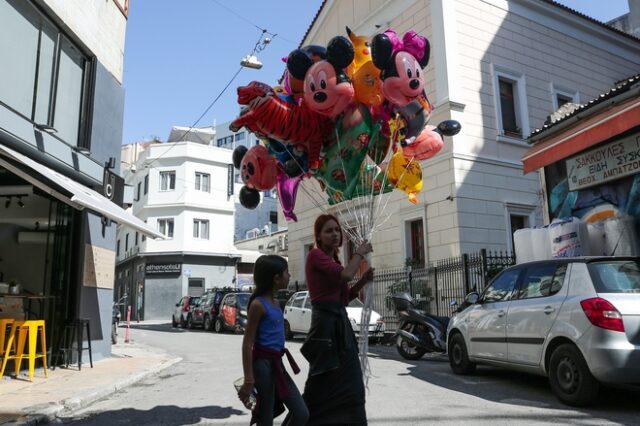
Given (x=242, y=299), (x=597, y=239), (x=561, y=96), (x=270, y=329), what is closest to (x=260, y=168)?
(x=270, y=329)

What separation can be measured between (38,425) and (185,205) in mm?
32553

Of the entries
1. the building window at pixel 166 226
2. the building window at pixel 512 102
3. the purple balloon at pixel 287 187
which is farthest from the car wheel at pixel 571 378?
the building window at pixel 166 226

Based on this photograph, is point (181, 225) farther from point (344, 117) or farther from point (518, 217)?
point (344, 117)

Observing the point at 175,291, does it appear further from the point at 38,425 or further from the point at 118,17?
the point at 38,425

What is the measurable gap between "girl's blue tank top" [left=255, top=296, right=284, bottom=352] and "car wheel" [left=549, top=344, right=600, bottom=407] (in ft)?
12.5

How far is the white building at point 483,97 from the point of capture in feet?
51.9

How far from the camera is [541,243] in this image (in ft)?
34.1

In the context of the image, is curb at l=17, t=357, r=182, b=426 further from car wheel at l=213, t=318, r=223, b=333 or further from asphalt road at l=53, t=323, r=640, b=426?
car wheel at l=213, t=318, r=223, b=333

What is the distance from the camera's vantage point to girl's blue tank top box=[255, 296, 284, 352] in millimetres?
3744

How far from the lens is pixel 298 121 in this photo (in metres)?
Answer: 5.87

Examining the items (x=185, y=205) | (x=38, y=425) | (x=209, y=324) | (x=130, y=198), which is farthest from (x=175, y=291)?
(x=38, y=425)

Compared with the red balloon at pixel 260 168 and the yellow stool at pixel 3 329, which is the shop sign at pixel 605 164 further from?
the yellow stool at pixel 3 329

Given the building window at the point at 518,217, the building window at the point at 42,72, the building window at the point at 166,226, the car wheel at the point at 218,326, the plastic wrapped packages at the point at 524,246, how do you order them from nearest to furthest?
the building window at the point at 42,72 → the plastic wrapped packages at the point at 524,246 → the building window at the point at 518,217 → the car wheel at the point at 218,326 → the building window at the point at 166,226

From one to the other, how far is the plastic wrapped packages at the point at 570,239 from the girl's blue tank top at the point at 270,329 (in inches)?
296
